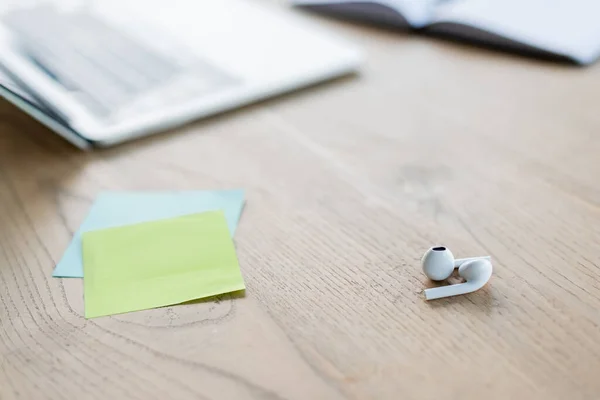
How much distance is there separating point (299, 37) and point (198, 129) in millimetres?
242

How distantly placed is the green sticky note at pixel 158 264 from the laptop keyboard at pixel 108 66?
204mm

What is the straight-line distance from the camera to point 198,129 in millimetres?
695

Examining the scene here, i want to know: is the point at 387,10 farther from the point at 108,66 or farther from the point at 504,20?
the point at 108,66

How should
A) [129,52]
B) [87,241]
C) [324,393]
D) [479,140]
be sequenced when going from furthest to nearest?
[129,52]
[479,140]
[87,241]
[324,393]

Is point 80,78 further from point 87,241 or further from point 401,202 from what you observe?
point 401,202

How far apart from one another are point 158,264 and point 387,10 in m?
0.59

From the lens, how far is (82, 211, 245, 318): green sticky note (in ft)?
1.54

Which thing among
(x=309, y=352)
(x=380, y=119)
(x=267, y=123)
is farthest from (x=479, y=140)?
(x=309, y=352)

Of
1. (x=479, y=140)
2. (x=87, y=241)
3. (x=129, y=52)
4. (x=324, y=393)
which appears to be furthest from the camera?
(x=129, y=52)

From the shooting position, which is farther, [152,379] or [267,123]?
[267,123]

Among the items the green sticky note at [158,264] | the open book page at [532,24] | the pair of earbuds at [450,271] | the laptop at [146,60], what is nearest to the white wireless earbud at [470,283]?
the pair of earbuds at [450,271]

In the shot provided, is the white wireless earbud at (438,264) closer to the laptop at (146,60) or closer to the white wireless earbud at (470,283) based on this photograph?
the white wireless earbud at (470,283)

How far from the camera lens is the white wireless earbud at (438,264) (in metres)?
0.47

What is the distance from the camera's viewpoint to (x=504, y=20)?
0.90 metres
